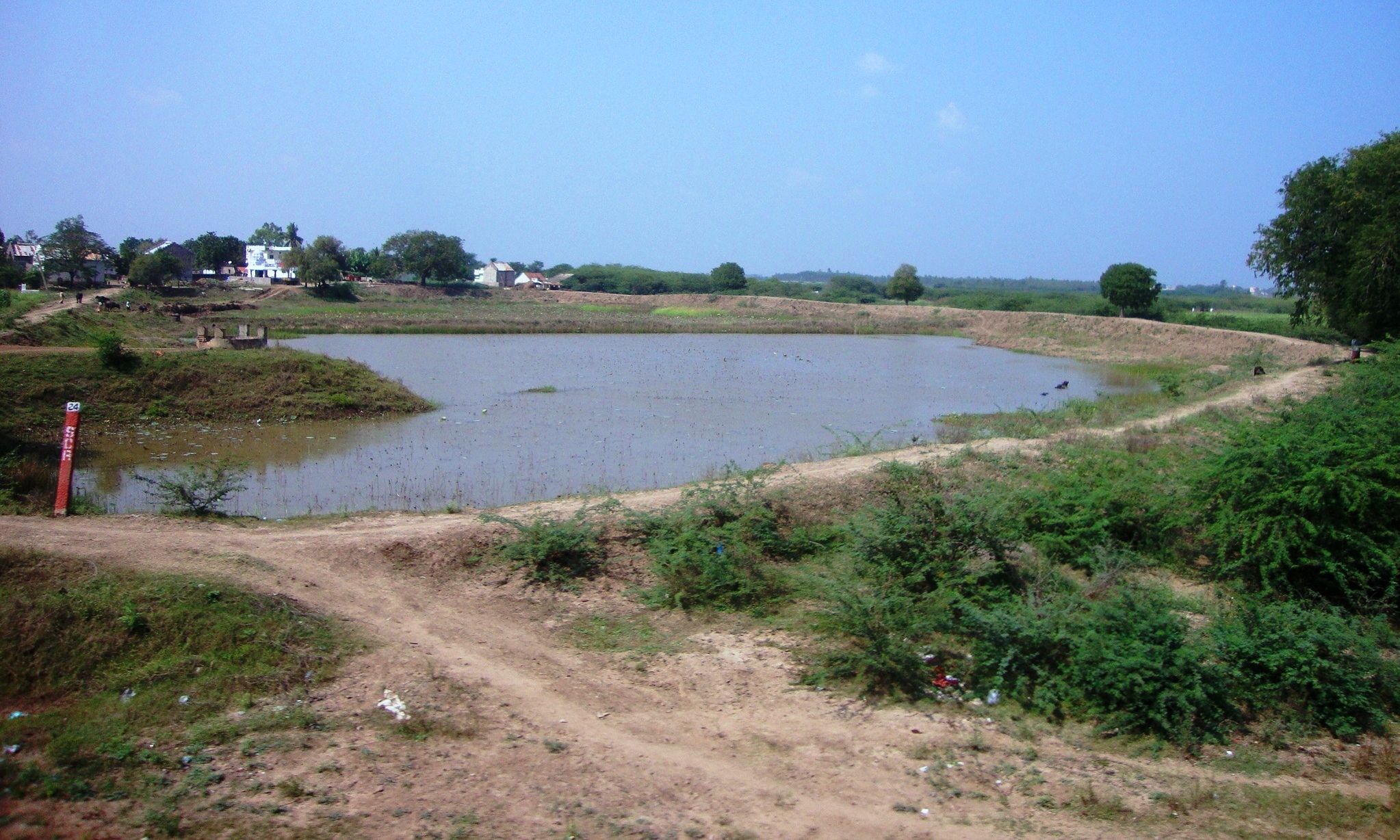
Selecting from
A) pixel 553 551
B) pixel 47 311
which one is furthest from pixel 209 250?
pixel 553 551

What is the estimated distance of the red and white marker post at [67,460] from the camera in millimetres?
9617

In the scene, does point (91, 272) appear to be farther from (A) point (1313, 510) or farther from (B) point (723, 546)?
(A) point (1313, 510)

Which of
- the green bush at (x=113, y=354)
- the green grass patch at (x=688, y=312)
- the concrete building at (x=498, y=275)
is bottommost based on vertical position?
the green bush at (x=113, y=354)

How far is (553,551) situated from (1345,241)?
92.3 ft

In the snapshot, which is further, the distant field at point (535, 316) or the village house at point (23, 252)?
the village house at point (23, 252)

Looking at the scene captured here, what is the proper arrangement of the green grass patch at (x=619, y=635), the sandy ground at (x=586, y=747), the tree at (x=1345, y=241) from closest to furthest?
the sandy ground at (x=586, y=747) < the green grass patch at (x=619, y=635) < the tree at (x=1345, y=241)

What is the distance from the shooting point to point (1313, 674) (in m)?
6.98

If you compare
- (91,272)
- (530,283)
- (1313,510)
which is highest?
(530,283)

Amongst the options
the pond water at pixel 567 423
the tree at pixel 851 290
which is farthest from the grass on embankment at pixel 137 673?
the tree at pixel 851 290

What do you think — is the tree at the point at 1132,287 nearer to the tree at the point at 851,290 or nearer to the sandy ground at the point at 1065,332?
the sandy ground at the point at 1065,332

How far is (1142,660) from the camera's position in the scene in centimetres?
665

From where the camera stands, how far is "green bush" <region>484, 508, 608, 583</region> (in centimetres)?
919

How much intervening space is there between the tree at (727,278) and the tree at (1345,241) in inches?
3042

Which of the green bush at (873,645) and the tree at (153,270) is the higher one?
the tree at (153,270)
